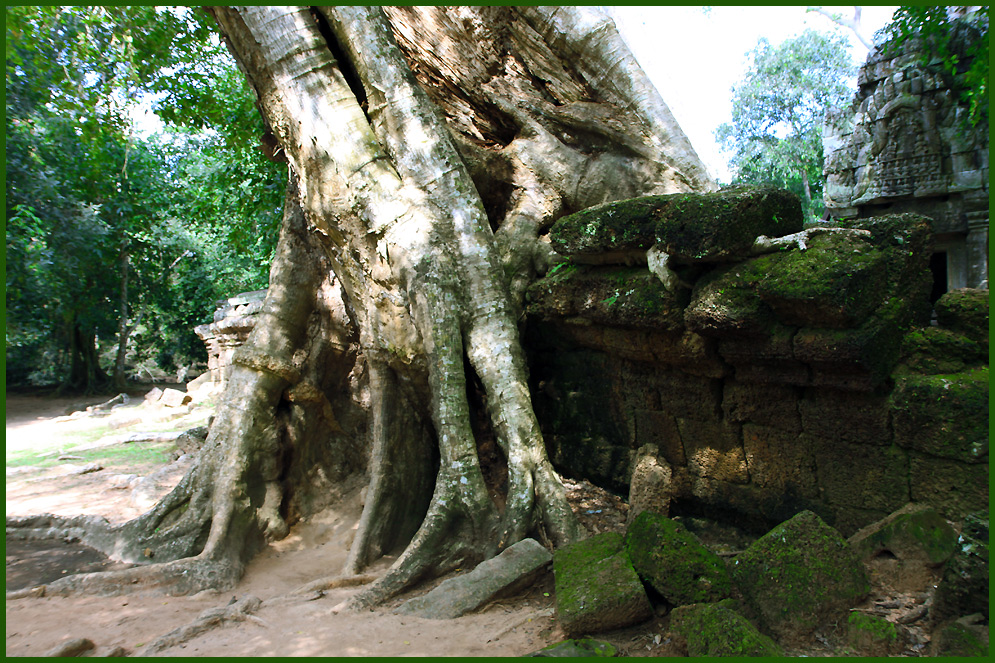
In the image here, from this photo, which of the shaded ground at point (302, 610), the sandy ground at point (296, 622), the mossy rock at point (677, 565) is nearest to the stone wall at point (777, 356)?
the shaded ground at point (302, 610)

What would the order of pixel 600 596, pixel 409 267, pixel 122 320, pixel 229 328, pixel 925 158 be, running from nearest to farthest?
pixel 600 596 < pixel 409 267 < pixel 925 158 < pixel 229 328 < pixel 122 320

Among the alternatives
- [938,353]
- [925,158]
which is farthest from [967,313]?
[925,158]

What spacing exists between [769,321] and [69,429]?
11.9 m

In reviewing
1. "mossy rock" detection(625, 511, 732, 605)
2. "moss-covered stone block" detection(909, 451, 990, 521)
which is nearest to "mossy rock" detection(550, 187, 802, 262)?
"moss-covered stone block" detection(909, 451, 990, 521)

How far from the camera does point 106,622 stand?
3395 millimetres

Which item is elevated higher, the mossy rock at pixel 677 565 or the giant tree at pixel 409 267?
the giant tree at pixel 409 267

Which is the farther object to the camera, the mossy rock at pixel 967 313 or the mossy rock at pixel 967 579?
the mossy rock at pixel 967 313

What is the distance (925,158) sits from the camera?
9531 mm

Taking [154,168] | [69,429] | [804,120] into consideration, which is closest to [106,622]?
[69,429]

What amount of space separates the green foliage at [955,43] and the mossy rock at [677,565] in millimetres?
6559

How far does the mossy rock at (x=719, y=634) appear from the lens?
2.09m

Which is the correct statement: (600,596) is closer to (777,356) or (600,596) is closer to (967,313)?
(777,356)

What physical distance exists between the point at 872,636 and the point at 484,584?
1.72m

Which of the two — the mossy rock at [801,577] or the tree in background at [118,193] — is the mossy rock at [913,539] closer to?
the mossy rock at [801,577]
